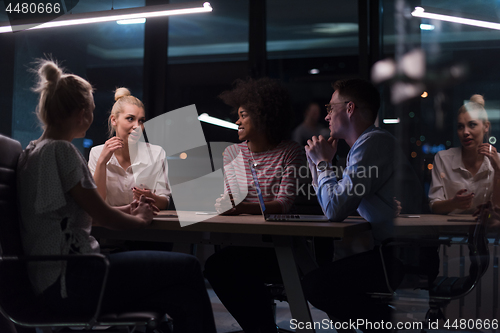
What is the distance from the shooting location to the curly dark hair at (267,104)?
2646mm

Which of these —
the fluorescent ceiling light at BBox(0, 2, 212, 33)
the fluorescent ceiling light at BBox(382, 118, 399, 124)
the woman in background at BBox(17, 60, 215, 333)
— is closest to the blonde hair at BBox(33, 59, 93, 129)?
the woman in background at BBox(17, 60, 215, 333)

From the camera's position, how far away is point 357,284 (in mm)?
1819

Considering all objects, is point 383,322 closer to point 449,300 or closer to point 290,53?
point 449,300

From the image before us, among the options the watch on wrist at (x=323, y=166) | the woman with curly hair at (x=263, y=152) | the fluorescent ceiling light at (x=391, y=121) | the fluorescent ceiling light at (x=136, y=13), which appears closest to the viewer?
the fluorescent ceiling light at (x=391, y=121)

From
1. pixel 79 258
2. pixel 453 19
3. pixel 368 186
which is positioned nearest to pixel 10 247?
pixel 79 258

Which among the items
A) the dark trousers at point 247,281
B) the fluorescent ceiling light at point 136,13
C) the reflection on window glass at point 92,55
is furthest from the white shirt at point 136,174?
the reflection on window glass at point 92,55

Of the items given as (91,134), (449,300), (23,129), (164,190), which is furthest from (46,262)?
(23,129)

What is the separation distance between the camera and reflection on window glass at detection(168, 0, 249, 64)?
4.62 meters

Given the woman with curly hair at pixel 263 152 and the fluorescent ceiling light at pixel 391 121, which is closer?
the fluorescent ceiling light at pixel 391 121

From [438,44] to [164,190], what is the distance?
5.71ft

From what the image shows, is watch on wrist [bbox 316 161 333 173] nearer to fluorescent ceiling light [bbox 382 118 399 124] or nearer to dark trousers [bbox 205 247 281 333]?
fluorescent ceiling light [bbox 382 118 399 124]

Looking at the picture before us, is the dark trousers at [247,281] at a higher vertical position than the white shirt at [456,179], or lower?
lower

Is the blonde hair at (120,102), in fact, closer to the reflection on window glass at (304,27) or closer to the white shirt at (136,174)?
the white shirt at (136,174)

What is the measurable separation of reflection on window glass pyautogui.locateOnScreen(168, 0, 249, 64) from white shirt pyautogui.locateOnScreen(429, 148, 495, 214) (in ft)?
9.84
